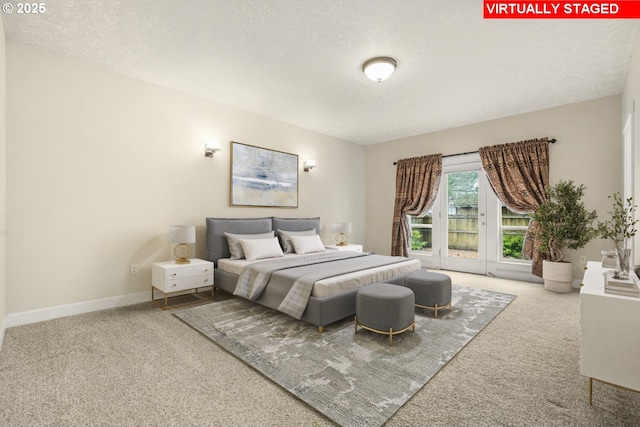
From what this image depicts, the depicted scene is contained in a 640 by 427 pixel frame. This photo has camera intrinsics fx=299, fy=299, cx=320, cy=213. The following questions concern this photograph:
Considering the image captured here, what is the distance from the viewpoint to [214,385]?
6.22 ft

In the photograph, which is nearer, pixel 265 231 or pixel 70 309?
pixel 70 309

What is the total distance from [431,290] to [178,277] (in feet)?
9.26

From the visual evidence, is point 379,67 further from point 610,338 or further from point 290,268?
point 610,338

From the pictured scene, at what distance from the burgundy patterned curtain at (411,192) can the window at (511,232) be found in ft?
4.11

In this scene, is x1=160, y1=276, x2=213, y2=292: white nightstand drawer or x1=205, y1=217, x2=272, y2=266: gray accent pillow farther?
x1=205, y1=217, x2=272, y2=266: gray accent pillow

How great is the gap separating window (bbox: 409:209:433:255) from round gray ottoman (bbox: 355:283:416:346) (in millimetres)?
3723

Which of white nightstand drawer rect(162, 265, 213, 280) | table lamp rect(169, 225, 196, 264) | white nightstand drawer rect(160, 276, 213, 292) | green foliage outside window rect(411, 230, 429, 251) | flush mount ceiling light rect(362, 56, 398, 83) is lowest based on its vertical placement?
white nightstand drawer rect(160, 276, 213, 292)

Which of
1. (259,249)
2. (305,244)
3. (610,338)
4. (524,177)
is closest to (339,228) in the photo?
(305,244)

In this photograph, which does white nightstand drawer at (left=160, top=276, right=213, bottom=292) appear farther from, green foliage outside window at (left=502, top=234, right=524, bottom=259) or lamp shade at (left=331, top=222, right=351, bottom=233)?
green foliage outside window at (left=502, top=234, right=524, bottom=259)

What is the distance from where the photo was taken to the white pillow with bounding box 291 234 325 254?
15.1ft

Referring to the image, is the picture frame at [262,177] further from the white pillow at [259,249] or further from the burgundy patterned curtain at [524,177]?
the burgundy patterned curtain at [524,177]

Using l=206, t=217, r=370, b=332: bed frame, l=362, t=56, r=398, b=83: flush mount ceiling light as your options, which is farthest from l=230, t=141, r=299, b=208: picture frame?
l=362, t=56, r=398, b=83: flush mount ceiling light

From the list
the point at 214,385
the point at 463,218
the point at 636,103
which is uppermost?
the point at 636,103

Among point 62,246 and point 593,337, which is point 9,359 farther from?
point 593,337
